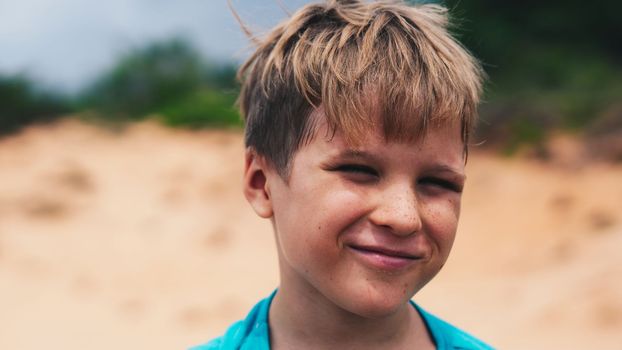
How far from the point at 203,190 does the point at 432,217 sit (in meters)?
9.14

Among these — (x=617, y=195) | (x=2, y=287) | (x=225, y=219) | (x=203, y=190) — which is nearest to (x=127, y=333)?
(x=2, y=287)

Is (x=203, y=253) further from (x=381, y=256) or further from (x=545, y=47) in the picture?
(x=545, y=47)

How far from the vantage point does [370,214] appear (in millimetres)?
1463

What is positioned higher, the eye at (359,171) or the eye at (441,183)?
the eye at (441,183)

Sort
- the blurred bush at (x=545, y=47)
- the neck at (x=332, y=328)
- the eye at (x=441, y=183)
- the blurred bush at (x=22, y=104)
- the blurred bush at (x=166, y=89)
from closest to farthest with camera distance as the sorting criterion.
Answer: the eye at (x=441, y=183), the neck at (x=332, y=328), the blurred bush at (x=545, y=47), the blurred bush at (x=22, y=104), the blurred bush at (x=166, y=89)

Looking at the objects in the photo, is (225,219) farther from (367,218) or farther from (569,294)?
(367,218)

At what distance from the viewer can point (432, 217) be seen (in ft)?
4.92

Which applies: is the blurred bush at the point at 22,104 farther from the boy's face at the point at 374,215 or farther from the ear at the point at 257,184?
the boy's face at the point at 374,215

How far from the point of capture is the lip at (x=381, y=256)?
4.85 feet

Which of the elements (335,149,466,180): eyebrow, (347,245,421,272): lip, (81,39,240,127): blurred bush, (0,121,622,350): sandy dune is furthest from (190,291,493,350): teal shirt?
(81,39,240,127): blurred bush

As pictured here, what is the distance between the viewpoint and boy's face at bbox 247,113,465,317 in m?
1.47

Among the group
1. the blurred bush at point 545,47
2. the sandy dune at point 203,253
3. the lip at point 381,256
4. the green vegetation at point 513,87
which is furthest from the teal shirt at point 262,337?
the blurred bush at point 545,47

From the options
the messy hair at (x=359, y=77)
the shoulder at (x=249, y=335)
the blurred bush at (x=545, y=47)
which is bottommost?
the shoulder at (x=249, y=335)

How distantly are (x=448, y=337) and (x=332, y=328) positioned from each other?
30 cm
